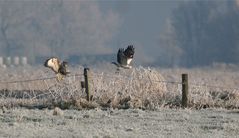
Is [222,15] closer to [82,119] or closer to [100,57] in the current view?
[100,57]

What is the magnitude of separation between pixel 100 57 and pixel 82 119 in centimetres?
8803

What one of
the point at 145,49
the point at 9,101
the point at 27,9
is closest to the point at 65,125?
the point at 9,101

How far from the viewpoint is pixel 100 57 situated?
106938 millimetres

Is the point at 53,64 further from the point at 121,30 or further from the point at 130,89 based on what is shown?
the point at 121,30

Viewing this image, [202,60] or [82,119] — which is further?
[202,60]

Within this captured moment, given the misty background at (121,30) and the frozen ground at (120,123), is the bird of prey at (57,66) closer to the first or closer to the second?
the frozen ground at (120,123)

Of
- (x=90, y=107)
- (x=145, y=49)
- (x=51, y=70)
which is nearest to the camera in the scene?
(x=90, y=107)

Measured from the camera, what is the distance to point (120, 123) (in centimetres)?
1820

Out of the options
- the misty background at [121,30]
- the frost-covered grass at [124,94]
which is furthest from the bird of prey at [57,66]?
the misty background at [121,30]

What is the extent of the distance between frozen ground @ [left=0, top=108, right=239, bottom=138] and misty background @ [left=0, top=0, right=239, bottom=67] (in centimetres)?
7103

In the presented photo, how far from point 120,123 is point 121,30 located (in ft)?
491

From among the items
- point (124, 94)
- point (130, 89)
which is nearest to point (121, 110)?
point (124, 94)

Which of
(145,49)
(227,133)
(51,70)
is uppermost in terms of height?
(145,49)

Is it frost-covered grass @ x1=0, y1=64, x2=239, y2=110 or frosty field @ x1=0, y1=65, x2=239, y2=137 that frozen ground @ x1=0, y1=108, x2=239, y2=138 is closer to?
frosty field @ x1=0, y1=65, x2=239, y2=137
